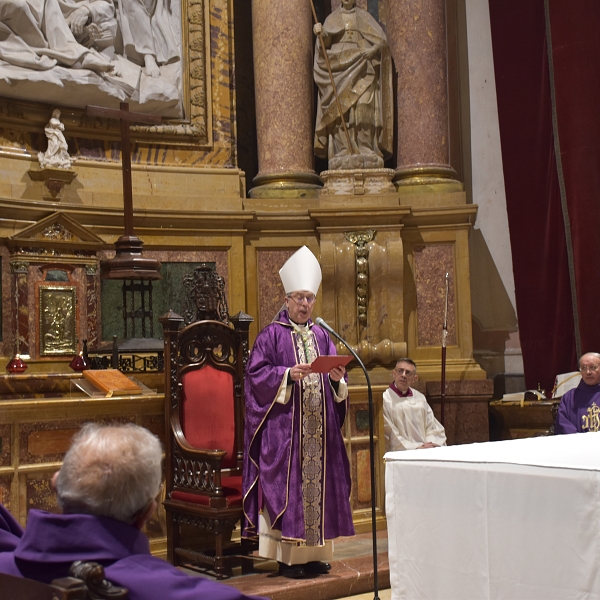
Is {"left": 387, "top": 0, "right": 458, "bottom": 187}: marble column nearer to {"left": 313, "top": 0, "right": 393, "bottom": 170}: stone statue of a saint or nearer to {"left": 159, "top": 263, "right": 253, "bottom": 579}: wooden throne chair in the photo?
{"left": 313, "top": 0, "right": 393, "bottom": 170}: stone statue of a saint

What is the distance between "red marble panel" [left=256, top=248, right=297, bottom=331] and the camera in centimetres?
702

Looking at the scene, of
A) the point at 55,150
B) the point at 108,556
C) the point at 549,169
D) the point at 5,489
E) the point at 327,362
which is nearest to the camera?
the point at 108,556

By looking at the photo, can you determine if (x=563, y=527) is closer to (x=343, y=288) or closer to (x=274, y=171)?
(x=343, y=288)

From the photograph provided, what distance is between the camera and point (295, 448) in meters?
4.70

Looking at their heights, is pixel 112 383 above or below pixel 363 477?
above

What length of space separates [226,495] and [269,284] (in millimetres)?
2577

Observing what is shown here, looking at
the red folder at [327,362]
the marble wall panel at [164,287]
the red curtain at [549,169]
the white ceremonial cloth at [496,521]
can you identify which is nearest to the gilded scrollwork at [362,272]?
the marble wall panel at [164,287]

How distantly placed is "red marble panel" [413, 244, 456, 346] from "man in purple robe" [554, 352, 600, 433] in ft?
4.46

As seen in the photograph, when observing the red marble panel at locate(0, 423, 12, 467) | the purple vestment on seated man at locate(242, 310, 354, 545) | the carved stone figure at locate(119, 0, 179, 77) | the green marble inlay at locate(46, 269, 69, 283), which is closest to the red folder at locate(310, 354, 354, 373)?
the purple vestment on seated man at locate(242, 310, 354, 545)

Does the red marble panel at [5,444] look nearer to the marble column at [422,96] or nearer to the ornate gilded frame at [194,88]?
the ornate gilded frame at [194,88]

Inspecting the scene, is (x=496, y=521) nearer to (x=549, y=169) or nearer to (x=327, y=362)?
(x=327, y=362)

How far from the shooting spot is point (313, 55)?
750 cm

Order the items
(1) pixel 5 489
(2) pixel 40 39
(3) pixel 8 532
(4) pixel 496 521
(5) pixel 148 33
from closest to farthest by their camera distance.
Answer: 1. (3) pixel 8 532
2. (4) pixel 496 521
3. (1) pixel 5 489
4. (2) pixel 40 39
5. (5) pixel 148 33

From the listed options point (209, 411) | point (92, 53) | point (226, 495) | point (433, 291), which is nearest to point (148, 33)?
point (92, 53)
